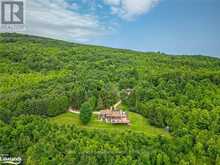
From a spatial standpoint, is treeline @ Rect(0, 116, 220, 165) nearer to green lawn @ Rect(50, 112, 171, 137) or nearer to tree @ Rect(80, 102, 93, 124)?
green lawn @ Rect(50, 112, 171, 137)

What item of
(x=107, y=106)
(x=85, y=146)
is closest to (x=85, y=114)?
(x=107, y=106)

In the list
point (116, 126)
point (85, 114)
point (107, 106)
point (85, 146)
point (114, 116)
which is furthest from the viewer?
point (107, 106)

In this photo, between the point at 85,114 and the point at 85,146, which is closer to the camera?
the point at 85,146

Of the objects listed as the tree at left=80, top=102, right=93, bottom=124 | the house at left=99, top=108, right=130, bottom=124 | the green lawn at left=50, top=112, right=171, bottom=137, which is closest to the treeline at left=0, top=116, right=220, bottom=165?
the green lawn at left=50, top=112, right=171, bottom=137

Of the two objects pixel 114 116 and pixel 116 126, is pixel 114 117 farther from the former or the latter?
pixel 116 126

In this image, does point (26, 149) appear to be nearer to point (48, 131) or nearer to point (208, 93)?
point (48, 131)

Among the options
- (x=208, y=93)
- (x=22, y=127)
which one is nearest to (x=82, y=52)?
(x=208, y=93)

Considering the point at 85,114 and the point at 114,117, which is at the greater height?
the point at 85,114
